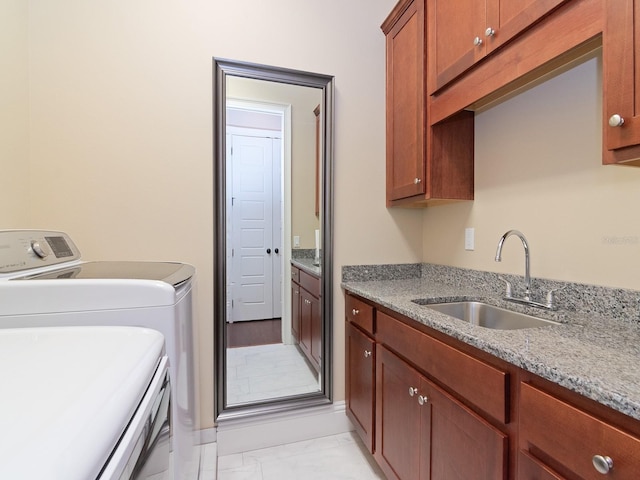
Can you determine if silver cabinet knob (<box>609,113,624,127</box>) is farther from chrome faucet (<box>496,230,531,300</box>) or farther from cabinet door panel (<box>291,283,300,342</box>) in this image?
cabinet door panel (<box>291,283,300,342</box>)

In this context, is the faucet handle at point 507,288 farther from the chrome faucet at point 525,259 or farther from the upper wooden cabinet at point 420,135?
the upper wooden cabinet at point 420,135

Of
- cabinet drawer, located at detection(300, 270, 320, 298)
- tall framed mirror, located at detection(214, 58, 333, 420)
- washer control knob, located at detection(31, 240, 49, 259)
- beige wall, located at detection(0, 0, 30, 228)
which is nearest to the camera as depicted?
washer control knob, located at detection(31, 240, 49, 259)

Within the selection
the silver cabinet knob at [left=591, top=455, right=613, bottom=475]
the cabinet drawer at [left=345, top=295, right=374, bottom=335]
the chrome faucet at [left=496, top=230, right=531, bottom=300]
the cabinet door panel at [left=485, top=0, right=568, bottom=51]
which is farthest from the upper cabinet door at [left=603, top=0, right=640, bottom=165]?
the cabinet drawer at [left=345, top=295, right=374, bottom=335]

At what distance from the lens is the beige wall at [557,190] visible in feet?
3.66

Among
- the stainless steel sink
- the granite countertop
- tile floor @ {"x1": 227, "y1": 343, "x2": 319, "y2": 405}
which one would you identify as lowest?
tile floor @ {"x1": 227, "y1": 343, "x2": 319, "y2": 405}

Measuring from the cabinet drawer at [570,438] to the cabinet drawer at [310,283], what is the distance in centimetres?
130

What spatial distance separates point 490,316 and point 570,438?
32.1 inches

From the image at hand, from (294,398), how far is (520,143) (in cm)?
180

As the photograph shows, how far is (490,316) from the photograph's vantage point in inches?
56.6

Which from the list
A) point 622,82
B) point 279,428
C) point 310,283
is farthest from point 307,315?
point 622,82

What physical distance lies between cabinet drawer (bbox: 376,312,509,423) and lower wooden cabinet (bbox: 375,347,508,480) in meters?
0.05

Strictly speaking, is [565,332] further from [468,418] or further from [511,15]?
[511,15]

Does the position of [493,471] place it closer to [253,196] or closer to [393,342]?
[393,342]

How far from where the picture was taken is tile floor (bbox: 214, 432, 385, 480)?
1.60 meters
